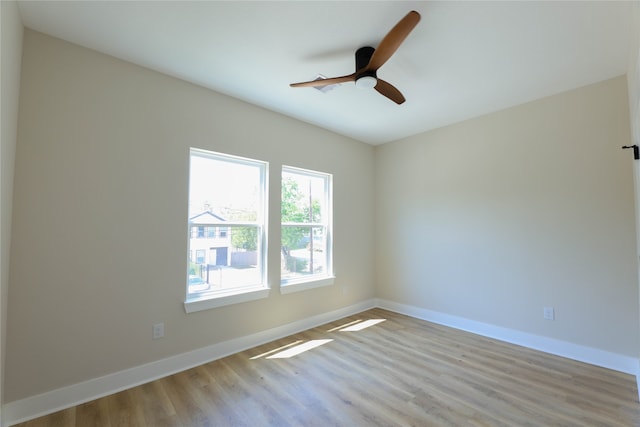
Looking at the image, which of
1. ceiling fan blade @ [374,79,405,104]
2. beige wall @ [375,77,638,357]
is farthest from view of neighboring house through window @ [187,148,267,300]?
beige wall @ [375,77,638,357]

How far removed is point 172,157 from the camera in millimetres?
2654

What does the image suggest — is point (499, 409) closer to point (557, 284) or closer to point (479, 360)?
point (479, 360)

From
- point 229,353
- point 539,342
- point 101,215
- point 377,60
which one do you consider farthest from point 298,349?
point 377,60

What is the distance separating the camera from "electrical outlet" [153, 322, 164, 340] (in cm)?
250

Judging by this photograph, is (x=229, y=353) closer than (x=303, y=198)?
Yes

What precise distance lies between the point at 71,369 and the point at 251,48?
279 cm

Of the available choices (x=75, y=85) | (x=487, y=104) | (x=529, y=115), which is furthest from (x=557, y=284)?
(x=75, y=85)

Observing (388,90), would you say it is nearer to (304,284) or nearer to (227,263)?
(227,263)

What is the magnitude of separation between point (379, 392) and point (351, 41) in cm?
275

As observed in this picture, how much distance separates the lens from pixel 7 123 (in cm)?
173

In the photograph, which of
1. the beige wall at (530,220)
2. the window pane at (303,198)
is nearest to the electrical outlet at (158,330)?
the window pane at (303,198)

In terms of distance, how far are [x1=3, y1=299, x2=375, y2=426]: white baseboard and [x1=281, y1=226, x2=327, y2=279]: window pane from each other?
69 centimetres

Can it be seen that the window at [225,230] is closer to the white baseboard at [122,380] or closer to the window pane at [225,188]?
the window pane at [225,188]

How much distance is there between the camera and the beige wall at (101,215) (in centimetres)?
201
